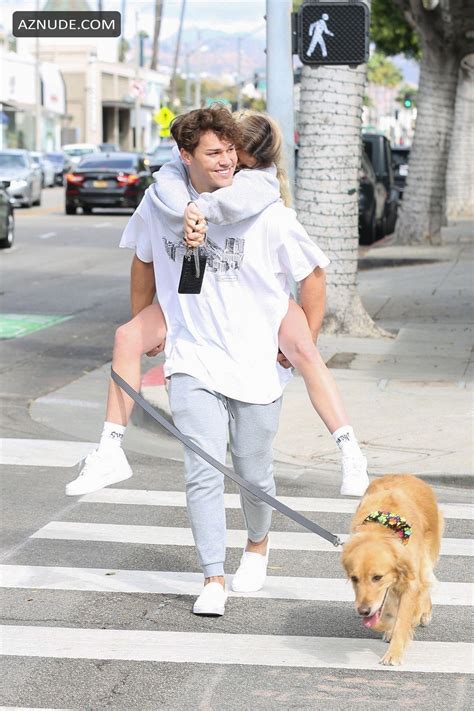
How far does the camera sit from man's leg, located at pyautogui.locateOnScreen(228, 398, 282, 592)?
570 centimetres

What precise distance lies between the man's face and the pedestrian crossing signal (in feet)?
22.7

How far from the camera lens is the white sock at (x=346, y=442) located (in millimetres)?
5664

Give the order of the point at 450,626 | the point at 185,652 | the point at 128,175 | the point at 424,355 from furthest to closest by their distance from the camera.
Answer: the point at 128,175
the point at 424,355
the point at 450,626
the point at 185,652

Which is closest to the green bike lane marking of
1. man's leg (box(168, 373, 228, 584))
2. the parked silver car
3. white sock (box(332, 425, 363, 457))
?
man's leg (box(168, 373, 228, 584))

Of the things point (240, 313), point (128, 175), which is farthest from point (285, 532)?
point (128, 175)

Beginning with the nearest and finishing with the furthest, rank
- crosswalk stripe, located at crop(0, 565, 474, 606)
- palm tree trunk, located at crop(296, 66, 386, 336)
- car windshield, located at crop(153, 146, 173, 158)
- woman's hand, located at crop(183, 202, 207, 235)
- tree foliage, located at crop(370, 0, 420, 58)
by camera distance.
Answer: woman's hand, located at crop(183, 202, 207, 235)
crosswalk stripe, located at crop(0, 565, 474, 606)
palm tree trunk, located at crop(296, 66, 386, 336)
tree foliage, located at crop(370, 0, 420, 58)
car windshield, located at crop(153, 146, 173, 158)

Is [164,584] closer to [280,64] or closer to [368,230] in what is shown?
[280,64]

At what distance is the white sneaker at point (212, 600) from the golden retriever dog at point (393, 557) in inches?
28.9

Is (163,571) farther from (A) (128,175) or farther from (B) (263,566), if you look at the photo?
(A) (128,175)

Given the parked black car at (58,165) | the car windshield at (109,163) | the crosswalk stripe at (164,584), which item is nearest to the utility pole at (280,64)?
the crosswalk stripe at (164,584)

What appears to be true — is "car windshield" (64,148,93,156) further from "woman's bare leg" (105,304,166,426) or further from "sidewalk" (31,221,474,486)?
"woman's bare leg" (105,304,166,426)

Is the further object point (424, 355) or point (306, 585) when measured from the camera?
point (424, 355)

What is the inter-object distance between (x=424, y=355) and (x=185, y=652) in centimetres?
812

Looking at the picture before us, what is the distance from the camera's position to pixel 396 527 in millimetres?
4949
